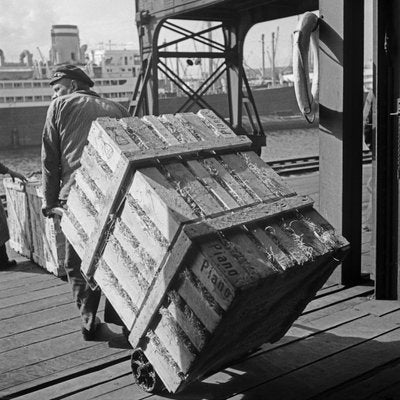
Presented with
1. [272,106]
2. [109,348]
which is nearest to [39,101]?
[272,106]

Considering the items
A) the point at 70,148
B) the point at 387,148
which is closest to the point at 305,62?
the point at 387,148

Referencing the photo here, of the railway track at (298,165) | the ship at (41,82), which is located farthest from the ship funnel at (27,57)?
the railway track at (298,165)

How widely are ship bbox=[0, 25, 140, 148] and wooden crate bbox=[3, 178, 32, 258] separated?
145 feet

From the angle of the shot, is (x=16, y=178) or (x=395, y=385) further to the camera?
(x=16, y=178)

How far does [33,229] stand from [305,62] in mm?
3675

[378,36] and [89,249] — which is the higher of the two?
[378,36]

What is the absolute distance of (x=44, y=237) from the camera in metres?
6.51

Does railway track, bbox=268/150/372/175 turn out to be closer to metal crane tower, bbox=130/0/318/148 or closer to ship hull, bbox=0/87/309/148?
metal crane tower, bbox=130/0/318/148

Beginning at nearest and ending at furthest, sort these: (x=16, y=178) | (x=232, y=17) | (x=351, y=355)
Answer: (x=351, y=355), (x=16, y=178), (x=232, y=17)

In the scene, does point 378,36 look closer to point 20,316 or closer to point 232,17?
point 20,316

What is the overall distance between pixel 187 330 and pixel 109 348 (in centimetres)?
159

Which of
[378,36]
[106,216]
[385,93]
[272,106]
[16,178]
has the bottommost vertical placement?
[272,106]

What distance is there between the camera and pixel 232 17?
527 inches

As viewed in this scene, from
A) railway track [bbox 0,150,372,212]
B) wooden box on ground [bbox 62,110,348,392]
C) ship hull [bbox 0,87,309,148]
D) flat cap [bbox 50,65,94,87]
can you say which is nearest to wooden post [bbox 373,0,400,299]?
wooden box on ground [bbox 62,110,348,392]
